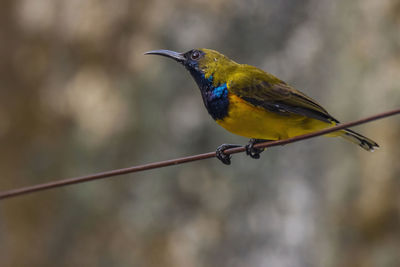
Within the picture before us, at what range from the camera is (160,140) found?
10148mm

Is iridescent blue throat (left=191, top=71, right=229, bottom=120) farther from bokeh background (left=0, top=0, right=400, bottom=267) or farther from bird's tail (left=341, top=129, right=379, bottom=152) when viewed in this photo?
bokeh background (left=0, top=0, right=400, bottom=267)

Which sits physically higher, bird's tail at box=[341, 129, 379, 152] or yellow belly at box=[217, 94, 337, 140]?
bird's tail at box=[341, 129, 379, 152]

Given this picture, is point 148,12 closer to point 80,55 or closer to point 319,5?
point 80,55

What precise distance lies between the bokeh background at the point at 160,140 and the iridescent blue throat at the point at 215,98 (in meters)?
4.54

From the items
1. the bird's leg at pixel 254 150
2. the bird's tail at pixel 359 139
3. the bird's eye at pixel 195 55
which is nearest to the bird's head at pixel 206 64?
the bird's eye at pixel 195 55

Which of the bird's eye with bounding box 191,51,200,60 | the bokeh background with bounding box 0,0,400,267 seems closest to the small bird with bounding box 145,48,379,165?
the bird's eye with bounding box 191,51,200,60

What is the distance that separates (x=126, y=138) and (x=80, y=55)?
1.60 meters

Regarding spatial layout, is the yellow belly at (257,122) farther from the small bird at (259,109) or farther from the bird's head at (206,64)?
the bird's head at (206,64)

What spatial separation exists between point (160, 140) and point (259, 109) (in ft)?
18.5

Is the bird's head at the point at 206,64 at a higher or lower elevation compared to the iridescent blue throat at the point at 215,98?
higher

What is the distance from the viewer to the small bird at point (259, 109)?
15.0ft

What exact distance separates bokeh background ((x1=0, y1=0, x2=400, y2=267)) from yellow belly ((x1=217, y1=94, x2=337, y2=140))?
4535mm

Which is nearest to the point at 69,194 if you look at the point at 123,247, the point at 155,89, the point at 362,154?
the point at 123,247

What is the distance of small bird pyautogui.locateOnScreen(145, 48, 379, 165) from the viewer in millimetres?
4586
